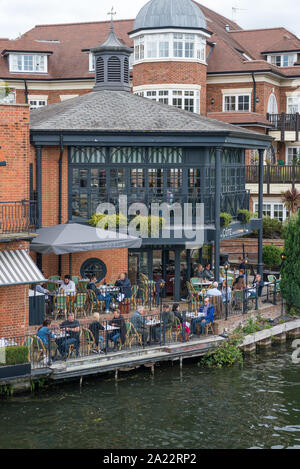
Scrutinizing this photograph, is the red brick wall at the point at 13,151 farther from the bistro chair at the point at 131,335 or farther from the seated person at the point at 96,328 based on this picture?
the bistro chair at the point at 131,335

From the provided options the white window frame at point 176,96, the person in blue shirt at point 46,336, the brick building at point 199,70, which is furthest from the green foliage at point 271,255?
the person in blue shirt at point 46,336

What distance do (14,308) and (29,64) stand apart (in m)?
28.7

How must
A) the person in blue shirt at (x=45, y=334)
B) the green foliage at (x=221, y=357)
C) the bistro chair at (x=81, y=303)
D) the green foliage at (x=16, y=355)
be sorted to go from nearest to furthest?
the green foliage at (x=16, y=355)
the person in blue shirt at (x=45, y=334)
the green foliage at (x=221, y=357)
the bistro chair at (x=81, y=303)

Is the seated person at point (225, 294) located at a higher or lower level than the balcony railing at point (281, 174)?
lower

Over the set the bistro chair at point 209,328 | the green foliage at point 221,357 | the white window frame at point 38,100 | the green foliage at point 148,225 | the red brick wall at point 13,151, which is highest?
the white window frame at point 38,100

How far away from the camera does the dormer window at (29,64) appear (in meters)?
44.3

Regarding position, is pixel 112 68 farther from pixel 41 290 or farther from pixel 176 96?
pixel 41 290

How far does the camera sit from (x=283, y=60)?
44375 millimetres

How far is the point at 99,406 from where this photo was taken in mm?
17203

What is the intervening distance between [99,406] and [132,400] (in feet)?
3.05

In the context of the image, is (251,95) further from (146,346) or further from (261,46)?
(146,346)

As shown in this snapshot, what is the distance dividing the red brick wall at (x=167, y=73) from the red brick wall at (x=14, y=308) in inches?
841

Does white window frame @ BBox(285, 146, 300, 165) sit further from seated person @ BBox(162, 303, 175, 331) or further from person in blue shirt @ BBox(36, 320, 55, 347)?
person in blue shirt @ BBox(36, 320, 55, 347)
